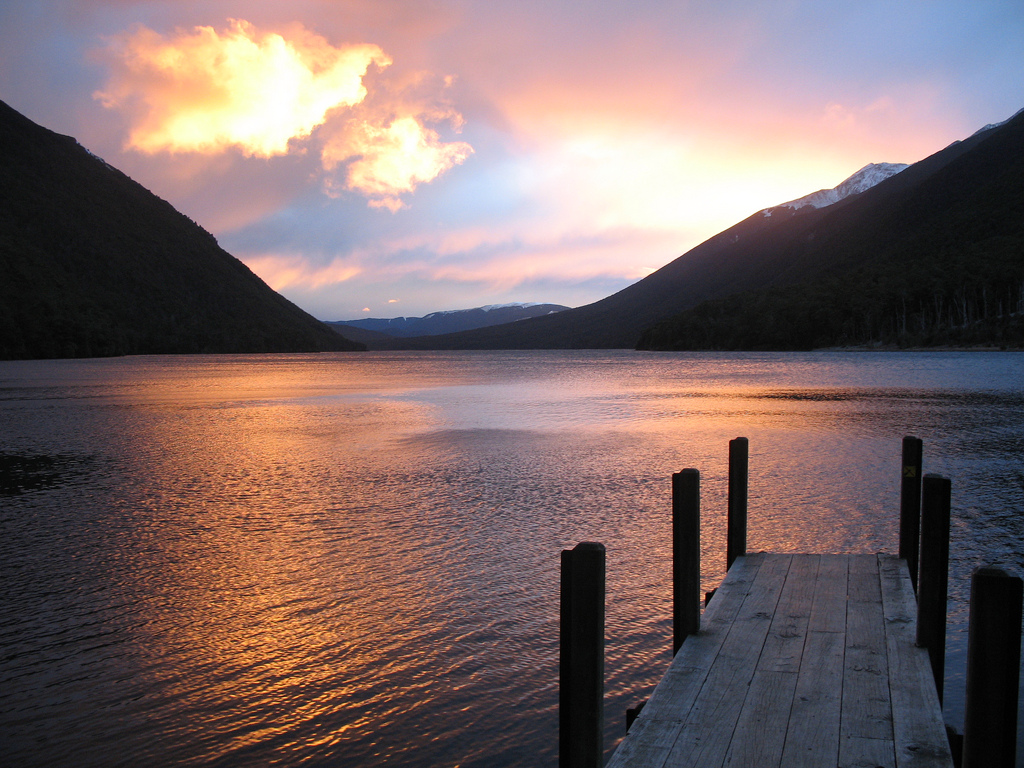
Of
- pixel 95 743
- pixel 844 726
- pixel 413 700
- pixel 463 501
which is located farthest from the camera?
pixel 463 501

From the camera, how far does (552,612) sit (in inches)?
321

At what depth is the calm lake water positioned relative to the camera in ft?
19.3

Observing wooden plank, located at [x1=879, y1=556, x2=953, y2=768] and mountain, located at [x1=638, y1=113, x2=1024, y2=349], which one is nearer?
wooden plank, located at [x1=879, y1=556, x2=953, y2=768]

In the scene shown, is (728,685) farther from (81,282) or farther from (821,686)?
(81,282)

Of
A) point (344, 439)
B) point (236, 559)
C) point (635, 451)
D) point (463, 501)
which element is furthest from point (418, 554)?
point (344, 439)

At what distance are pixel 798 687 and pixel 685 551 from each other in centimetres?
147

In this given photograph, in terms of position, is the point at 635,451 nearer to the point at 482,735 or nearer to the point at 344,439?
the point at 344,439

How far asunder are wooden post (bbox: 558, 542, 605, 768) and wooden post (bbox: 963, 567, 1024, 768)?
1592 millimetres

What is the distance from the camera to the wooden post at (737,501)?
7586mm

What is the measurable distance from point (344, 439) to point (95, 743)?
1810 centimetres

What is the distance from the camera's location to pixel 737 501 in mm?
7605

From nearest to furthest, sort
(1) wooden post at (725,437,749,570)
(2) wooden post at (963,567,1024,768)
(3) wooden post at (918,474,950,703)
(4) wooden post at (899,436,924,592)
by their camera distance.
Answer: (2) wooden post at (963,567,1024,768) < (3) wooden post at (918,474,950,703) < (4) wooden post at (899,436,924,592) < (1) wooden post at (725,437,749,570)

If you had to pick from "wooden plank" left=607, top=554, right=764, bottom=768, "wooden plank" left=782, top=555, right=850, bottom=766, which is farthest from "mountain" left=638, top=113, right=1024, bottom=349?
"wooden plank" left=607, top=554, right=764, bottom=768

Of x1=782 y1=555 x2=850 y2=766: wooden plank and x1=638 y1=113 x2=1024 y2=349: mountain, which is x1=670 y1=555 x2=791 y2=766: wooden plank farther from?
x1=638 y1=113 x2=1024 y2=349: mountain
